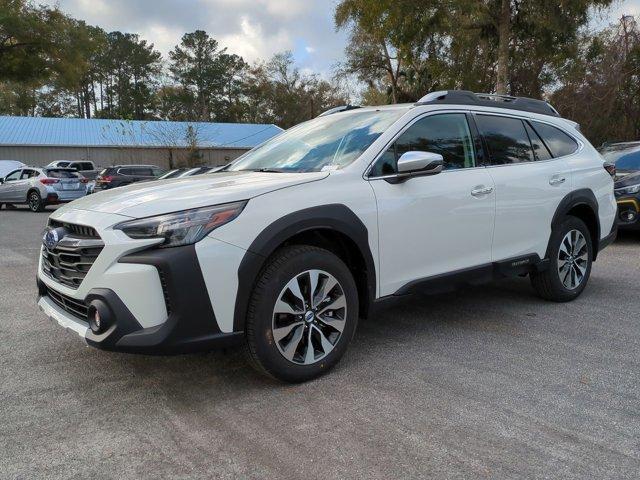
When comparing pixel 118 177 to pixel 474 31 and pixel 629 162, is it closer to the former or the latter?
pixel 474 31

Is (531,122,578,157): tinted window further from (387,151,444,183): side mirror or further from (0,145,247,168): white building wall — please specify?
(0,145,247,168): white building wall

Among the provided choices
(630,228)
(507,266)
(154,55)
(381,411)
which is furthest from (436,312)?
(154,55)

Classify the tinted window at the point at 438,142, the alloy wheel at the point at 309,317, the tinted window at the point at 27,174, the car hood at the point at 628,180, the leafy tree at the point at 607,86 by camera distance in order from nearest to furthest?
the alloy wheel at the point at 309,317 → the tinted window at the point at 438,142 → the car hood at the point at 628,180 → the tinted window at the point at 27,174 → the leafy tree at the point at 607,86

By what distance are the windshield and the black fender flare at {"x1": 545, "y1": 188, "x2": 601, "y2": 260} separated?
6.04 ft

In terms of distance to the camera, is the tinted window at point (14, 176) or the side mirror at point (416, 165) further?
the tinted window at point (14, 176)

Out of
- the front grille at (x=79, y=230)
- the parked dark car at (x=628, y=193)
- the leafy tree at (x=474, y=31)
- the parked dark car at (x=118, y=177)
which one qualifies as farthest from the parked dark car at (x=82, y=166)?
the front grille at (x=79, y=230)

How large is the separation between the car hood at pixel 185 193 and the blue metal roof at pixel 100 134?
110ft

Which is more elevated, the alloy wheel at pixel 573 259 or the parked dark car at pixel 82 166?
the parked dark car at pixel 82 166

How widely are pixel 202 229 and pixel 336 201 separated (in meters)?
0.89

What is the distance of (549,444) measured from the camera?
2643 millimetres

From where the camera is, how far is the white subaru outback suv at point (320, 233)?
2.85 metres

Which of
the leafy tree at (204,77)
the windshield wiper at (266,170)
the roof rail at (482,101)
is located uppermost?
the leafy tree at (204,77)

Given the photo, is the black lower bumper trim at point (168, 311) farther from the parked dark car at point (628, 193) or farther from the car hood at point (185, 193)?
the parked dark car at point (628, 193)

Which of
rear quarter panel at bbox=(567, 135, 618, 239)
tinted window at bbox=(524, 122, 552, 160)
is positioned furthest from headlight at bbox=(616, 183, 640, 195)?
tinted window at bbox=(524, 122, 552, 160)
